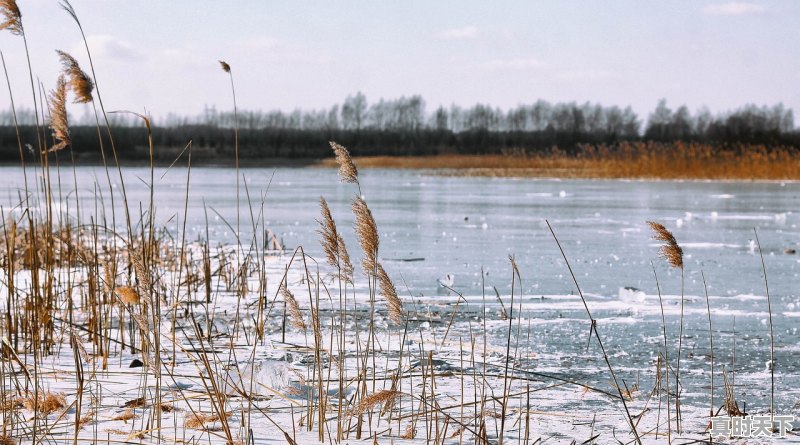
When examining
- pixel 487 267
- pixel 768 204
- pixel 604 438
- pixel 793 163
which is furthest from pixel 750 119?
pixel 604 438

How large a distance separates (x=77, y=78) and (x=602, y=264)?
4.64 meters

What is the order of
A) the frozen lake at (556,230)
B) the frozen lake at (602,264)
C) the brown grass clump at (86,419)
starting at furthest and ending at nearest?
1. the frozen lake at (556,230)
2. the frozen lake at (602,264)
3. the brown grass clump at (86,419)

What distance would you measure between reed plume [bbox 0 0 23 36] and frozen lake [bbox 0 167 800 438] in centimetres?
54

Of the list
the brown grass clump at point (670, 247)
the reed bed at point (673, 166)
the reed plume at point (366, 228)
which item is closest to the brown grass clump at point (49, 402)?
the reed plume at point (366, 228)

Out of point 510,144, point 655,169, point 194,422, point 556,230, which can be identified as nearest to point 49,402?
point 194,422

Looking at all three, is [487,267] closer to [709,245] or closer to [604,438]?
[709,245]

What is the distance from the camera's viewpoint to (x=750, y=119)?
56000mm

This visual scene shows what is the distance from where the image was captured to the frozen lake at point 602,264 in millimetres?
3248

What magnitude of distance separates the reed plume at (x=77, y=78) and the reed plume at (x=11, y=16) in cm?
32

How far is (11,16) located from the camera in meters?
2.41

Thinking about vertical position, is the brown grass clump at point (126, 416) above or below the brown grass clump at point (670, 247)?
below

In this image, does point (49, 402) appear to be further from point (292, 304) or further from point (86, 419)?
point (292, 304)

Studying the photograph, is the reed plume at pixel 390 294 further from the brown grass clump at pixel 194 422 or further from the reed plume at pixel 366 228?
the brown grass clump at pixel 194 422

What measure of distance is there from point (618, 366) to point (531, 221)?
698cm
